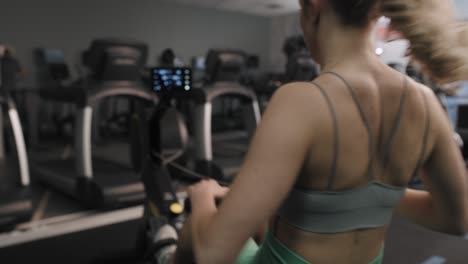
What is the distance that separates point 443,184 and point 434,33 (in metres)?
0.34

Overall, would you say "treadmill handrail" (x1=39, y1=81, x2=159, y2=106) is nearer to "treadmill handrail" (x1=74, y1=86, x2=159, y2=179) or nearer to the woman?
"treadmill handrail" (x1=74, y1=86, x2=159, y2=179)

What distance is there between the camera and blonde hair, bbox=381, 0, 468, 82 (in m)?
0.64

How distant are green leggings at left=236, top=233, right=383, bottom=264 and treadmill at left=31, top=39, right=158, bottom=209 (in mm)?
2052

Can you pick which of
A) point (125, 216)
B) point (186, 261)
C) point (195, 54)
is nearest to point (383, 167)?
point (186, 261)

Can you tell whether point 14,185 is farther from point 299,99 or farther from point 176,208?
point 299,99

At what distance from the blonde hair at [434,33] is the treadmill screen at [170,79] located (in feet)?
4.81

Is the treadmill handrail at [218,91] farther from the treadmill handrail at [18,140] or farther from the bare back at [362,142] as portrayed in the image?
the bare back at [362,142]

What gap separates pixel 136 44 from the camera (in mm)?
3230

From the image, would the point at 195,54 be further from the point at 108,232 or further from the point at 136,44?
the point at 108,232

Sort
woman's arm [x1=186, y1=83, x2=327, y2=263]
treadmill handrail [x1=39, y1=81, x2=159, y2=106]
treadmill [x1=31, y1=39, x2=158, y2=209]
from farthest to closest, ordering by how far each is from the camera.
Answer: treadmill handrail [x1=39, y1=81, x2=159, y2=106], treadmill [x1=31, y1=39, x2=158, y2=209], woman's arm [x1=186, y1=83, x2=327, y2=263]

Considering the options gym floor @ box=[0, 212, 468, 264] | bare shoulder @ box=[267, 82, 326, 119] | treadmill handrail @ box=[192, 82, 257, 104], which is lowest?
gym floor @ box=[0, 212, 468, 264]

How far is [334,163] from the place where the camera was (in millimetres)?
666

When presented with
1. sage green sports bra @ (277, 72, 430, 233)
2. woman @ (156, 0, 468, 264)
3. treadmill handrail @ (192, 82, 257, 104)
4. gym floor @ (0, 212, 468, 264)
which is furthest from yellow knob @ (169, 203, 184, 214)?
treadmill handrail @ (192, 82, 257, 104)

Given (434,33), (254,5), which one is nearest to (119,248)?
(434,33)
